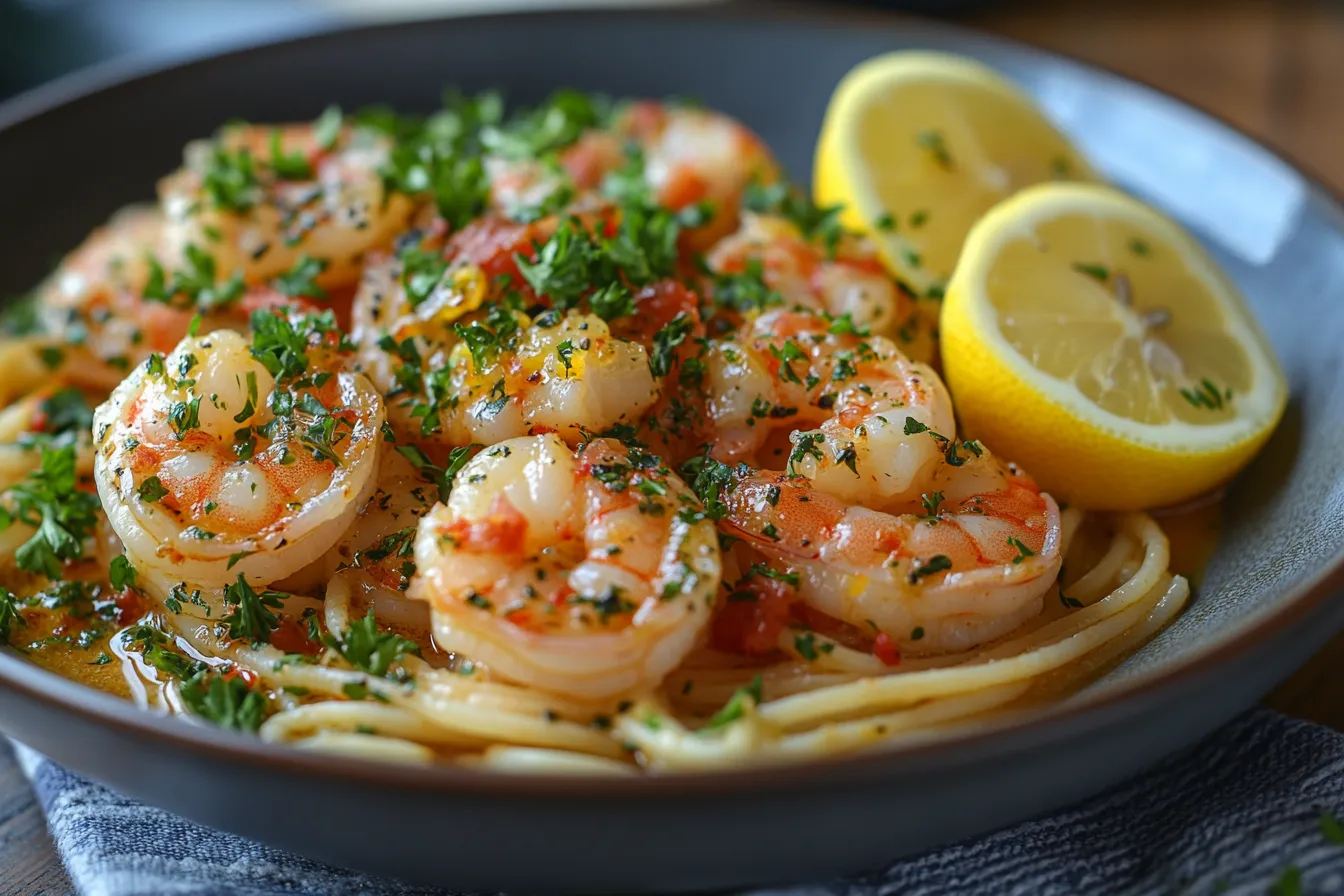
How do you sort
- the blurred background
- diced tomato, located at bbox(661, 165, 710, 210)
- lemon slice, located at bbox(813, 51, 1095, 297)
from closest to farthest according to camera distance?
lemon slice, located at bbox(813, 51, 1095, 297) → diced tomato, located at bbox(661, 165, 710, 210) → the blurred background

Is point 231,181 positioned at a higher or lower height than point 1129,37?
higher

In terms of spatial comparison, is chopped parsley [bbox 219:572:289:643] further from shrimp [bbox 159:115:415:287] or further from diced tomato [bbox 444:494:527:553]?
shrimp [bbox 159:115:415:287]

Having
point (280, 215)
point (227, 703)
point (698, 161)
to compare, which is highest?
point (280, 215)

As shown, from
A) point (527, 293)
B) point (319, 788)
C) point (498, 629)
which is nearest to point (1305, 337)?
point (527, 293)

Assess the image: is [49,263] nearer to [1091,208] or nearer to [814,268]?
[814,268]

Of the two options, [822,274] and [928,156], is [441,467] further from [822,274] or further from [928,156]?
[928,156]

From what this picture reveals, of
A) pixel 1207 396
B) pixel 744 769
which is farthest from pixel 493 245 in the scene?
pixel 1207 396

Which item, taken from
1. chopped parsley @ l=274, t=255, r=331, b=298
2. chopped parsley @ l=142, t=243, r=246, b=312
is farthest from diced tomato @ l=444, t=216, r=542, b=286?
chopped parsley @ l=142, t=243, r=246, b=312
